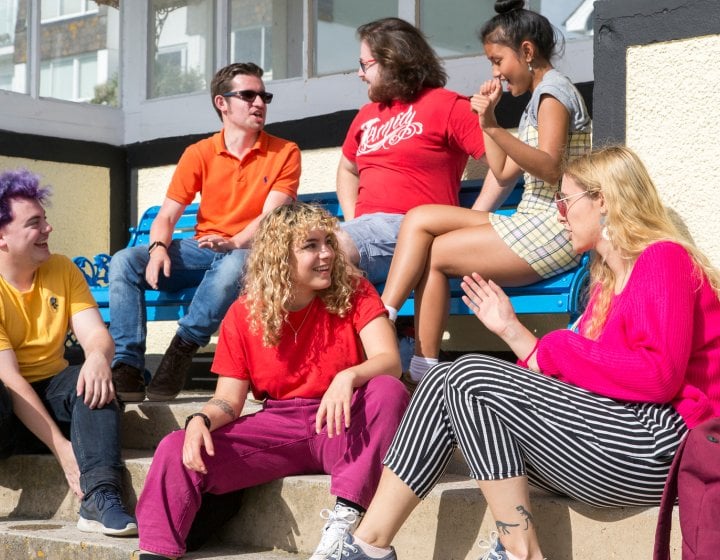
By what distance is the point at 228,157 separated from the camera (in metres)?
4.81

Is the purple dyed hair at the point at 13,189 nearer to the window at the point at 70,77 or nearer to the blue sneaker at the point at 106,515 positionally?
the blue sneaker at the point at 106,515

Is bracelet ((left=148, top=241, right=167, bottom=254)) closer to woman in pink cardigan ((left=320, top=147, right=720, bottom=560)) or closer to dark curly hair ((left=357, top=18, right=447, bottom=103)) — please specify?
dark curly hair ((left=357, top=18, right=447, bottom=103))

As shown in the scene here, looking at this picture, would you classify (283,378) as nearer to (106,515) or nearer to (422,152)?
(106,515)

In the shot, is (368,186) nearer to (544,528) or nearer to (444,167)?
(444,167)

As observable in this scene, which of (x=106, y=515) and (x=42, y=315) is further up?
(x=42, y=315)

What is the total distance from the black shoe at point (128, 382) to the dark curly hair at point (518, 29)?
179cm

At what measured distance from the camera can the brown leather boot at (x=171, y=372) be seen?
14.0ft

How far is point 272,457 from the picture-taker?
11.1 feet

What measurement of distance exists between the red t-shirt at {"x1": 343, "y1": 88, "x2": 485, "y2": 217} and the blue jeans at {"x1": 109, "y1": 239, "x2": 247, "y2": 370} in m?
0.61

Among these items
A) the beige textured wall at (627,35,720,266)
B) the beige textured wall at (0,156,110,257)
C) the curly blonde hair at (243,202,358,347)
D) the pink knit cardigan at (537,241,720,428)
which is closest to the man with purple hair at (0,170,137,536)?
the curly blonde hair at (243,202,358,347)

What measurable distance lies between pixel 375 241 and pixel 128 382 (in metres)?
1.07

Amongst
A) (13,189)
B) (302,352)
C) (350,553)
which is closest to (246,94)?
(13,189)

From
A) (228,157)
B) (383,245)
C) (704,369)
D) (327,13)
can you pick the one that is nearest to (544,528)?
(704,369)

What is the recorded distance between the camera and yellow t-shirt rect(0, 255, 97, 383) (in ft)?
13.0
